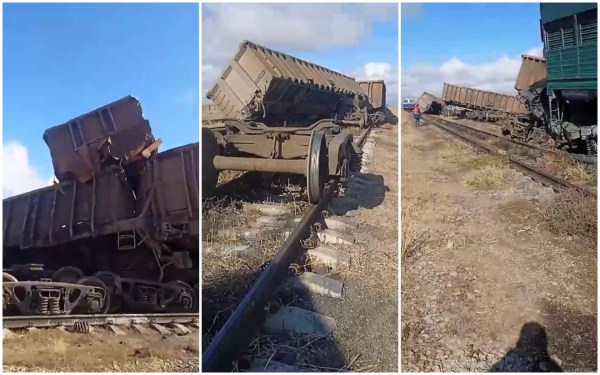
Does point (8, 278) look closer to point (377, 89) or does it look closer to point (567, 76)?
point (377, 89)

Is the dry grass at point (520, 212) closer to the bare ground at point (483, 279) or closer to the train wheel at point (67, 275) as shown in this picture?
the bare ground at point (483, 279)

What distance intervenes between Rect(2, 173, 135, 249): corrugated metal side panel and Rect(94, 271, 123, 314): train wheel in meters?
0.35

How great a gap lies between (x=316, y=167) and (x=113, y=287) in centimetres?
184

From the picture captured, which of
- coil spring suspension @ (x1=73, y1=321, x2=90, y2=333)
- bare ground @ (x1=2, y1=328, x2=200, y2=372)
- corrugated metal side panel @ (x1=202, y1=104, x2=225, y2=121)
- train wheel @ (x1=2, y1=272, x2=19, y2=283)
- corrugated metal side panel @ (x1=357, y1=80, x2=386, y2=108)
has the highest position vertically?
corrugated metal side panel @ (x1=357, y1=80, x2=386, y2=108)

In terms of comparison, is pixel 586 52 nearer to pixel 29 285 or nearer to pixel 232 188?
pixel 232 188

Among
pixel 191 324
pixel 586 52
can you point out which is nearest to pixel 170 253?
pixel 191 324

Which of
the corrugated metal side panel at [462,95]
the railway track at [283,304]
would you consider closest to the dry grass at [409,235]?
the railway track at [283,304]

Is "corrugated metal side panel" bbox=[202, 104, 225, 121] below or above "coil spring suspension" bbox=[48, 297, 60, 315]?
above

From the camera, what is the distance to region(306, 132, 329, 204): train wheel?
416cm

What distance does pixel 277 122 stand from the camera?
6414 mm

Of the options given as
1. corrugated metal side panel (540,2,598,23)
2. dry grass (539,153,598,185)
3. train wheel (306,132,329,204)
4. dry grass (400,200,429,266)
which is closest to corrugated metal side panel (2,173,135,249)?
train wheel (306,132,329,204)

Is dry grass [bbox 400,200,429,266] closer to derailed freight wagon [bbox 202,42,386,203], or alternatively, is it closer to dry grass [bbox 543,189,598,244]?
derailed freight wagon [bbox 202,42,386,203]

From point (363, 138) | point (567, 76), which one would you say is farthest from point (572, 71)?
point (363, 138)

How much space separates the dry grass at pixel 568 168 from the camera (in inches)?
181
